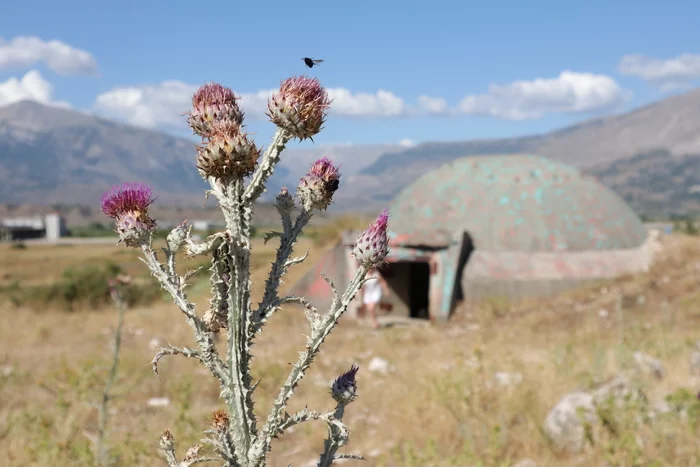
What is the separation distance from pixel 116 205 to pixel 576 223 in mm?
14591

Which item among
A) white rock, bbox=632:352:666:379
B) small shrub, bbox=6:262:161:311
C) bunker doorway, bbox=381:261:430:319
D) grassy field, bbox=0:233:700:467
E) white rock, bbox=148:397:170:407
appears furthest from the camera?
small shrub, bbox=6:262:161:311

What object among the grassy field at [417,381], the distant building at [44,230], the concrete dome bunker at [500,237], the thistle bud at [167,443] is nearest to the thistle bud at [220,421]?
the thistle bud at [167,443]

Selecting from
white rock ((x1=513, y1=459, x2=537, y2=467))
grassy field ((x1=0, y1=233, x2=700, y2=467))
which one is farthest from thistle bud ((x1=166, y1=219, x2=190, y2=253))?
white rock ((x1=513, y1=459, x2=537, y2=467))

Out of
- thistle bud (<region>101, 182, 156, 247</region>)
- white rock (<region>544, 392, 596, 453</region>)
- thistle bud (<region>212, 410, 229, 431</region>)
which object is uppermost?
thistle bud (<region>101, 182, 156, 247</region>)

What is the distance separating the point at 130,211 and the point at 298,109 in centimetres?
61

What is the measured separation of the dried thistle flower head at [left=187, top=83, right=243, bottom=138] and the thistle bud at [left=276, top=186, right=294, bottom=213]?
0.81 feet

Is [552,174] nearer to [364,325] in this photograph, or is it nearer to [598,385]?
[364,325]

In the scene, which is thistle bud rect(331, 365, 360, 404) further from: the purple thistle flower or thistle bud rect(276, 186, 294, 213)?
the purple thistle flower

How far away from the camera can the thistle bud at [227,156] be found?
181 centimetres

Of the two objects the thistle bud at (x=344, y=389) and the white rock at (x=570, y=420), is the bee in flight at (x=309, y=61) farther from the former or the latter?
the white rock at (x=570, y=420)

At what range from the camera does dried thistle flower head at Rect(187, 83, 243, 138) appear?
6.66 feet

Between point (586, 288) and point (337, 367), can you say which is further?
point (586, 288)

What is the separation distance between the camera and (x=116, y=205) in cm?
205

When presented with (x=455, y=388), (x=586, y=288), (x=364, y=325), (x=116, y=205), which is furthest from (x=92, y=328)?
(x=116, y=205)
